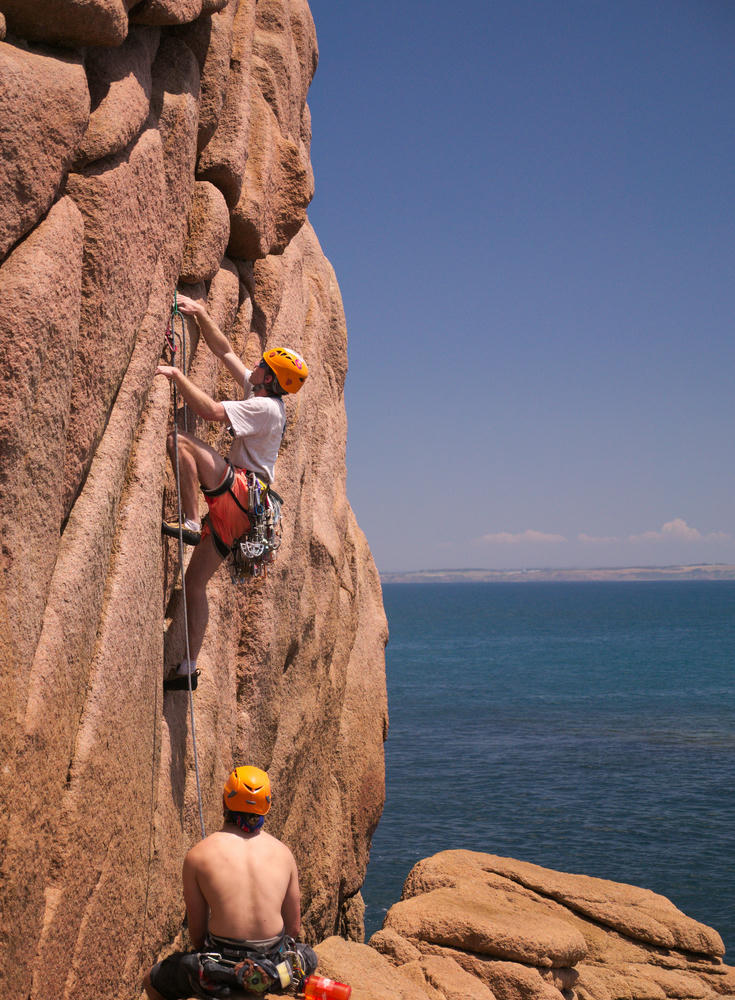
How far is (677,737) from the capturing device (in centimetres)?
4322

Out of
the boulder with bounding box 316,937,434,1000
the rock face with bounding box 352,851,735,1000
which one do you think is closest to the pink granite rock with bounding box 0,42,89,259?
the boulder with bounding box 316,937,434,1000

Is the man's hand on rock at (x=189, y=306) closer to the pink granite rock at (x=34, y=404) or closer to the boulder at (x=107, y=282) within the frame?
the boulder at (x=107, y=282)

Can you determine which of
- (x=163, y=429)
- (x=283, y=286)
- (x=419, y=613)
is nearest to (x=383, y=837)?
(x=283, y=286)

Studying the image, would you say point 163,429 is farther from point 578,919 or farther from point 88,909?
point 578,919

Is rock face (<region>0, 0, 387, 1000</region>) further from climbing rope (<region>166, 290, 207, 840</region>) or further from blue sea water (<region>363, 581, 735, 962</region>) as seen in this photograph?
blue sea water (<region>363, 581, 735, 962</region>)

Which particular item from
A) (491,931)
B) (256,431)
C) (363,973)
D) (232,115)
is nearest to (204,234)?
(232,115)

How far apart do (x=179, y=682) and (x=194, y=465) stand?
205 centimetres

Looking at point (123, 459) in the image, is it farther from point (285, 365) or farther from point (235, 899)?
point (235, 899)

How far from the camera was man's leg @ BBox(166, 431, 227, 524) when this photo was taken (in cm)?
854

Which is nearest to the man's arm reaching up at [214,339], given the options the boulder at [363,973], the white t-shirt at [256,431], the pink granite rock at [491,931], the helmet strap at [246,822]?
the white t-shirt at [256,431]

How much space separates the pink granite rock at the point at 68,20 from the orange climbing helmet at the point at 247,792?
211 inches

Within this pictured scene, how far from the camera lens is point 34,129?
5820 mm

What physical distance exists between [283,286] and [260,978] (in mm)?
8585

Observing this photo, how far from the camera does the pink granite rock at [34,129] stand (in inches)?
219
